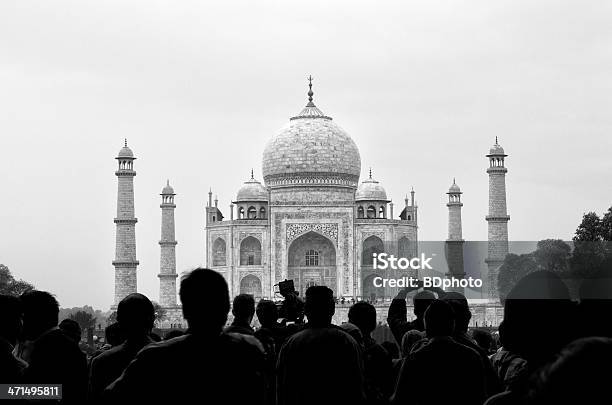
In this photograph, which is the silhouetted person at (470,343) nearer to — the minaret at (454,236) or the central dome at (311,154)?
the minaret at (454,236)

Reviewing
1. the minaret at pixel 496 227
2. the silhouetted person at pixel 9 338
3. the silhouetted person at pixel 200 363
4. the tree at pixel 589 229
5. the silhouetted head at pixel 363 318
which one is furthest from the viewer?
the minaret at pixel 496 227

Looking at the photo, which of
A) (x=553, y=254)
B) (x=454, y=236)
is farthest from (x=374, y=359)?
(x=454, y=236)

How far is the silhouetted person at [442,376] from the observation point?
16.5ft

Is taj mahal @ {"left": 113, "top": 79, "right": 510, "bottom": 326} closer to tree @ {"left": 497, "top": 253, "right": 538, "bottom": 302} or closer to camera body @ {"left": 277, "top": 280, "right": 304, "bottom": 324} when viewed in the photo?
tree @ {"left": 497, "top": 253, "right": 538, "bottom": 302}

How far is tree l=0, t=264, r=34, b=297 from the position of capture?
38656 mm

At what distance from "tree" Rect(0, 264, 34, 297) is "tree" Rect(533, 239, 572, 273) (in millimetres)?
18767

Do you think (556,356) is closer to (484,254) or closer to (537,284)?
(537,284)

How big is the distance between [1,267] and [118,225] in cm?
606

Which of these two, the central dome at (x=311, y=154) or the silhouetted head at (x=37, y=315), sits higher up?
the central dome at (x=311, y=154)

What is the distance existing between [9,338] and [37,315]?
26 centimetres

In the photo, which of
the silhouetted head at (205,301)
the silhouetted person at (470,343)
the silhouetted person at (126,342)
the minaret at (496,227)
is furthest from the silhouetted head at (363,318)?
the minaret at (496,227)

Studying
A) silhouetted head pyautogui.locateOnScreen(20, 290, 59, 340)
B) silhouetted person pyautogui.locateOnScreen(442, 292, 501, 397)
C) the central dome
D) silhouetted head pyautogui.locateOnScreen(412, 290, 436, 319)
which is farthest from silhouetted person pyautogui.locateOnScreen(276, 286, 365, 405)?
the central dome

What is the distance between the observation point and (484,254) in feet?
147

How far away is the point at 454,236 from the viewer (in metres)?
48.2
